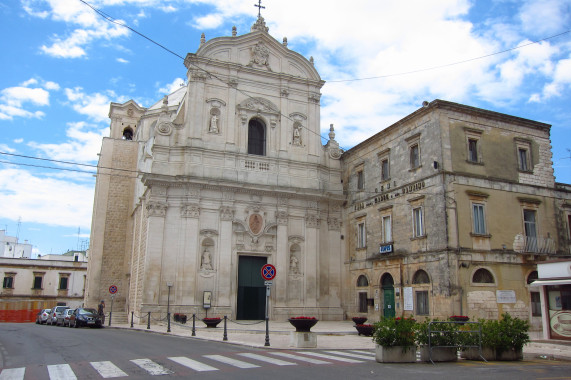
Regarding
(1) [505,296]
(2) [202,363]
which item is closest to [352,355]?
(2) [202,363]

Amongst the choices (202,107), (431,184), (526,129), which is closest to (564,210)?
(526,129)

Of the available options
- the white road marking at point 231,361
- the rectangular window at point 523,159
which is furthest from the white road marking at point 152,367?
the rectangular window at point 523,159

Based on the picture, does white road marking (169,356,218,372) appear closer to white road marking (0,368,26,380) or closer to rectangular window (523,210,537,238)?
white road marking (0,368,26,380)

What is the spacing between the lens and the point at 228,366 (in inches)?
436

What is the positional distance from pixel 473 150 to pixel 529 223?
476cm

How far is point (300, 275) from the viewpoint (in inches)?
1251

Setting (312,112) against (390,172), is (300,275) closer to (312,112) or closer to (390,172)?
(390,172)

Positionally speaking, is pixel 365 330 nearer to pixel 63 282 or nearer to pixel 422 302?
pixel 422 302

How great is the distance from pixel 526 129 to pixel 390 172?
7588 mm

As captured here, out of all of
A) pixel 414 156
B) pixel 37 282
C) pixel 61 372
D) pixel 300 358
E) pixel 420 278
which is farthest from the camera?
pixel 37 282

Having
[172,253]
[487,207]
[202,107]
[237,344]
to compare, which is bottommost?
[237,344]

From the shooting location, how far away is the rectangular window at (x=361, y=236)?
30.8 m

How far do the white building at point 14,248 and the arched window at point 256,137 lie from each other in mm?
60956

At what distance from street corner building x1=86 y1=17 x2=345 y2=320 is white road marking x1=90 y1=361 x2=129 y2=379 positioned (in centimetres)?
1692
